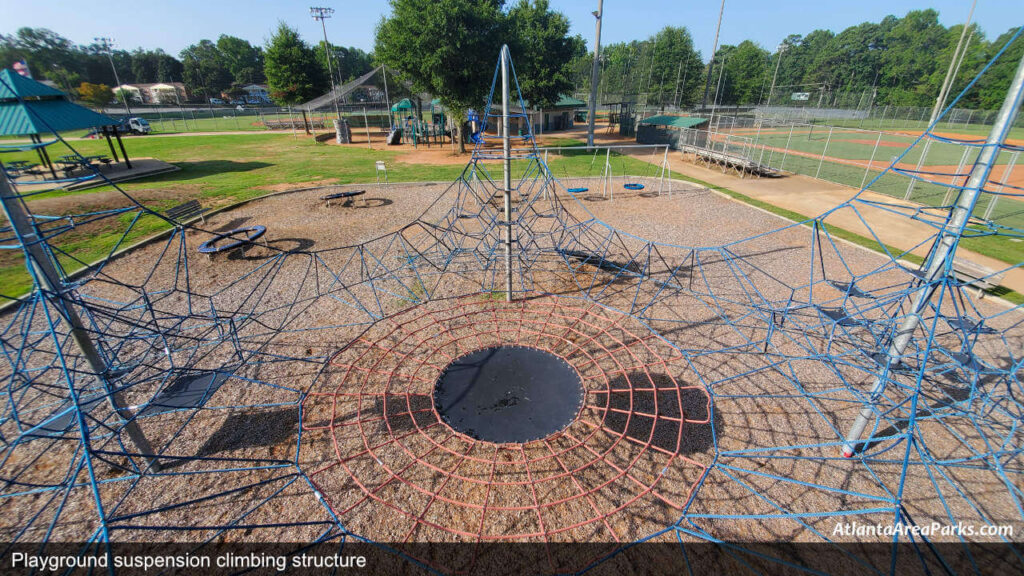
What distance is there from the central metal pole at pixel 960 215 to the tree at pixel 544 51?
29795 millimetres

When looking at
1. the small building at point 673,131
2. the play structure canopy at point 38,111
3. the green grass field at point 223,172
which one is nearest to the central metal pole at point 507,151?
the green grass field at point 223,172

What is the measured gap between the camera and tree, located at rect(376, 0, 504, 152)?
75.9ft

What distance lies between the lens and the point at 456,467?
539cm

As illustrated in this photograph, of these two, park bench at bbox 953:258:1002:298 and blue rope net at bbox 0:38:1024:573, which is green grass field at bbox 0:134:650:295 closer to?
blue rope net at bbox 0:38:1024:573

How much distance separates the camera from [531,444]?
567cm

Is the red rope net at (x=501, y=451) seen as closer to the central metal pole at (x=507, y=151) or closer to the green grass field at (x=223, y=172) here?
the central metal pole at (x=507, y=151)

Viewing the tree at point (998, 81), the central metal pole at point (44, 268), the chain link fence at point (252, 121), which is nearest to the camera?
the central metal pole at point (44, 268)

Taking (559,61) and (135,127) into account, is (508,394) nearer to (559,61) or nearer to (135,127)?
(559,61)

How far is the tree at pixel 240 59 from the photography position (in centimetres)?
8650

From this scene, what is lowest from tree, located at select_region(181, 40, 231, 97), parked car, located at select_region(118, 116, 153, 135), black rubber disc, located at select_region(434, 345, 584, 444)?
black rubber disc, located at select_region(434, 345, 584, 444)

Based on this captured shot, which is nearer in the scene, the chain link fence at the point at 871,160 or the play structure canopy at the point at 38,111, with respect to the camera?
the play structure canopy at the point at 38,111

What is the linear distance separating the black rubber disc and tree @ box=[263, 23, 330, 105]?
41.8 meters

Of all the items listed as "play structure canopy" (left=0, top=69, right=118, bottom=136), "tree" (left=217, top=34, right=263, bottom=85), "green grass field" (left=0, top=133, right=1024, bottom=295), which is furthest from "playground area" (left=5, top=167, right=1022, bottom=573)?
"tree" (left=217, top=34, right=263, bottom=85)

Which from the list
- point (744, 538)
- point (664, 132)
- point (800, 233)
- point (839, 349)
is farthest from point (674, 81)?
point (744, 538)
